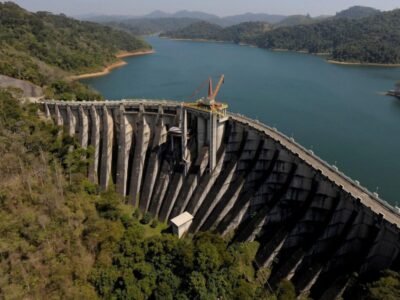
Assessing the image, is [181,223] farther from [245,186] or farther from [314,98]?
[314,98]

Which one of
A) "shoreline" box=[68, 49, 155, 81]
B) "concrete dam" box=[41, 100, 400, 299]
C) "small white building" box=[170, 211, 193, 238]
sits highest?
"shoreline" box=[68, 49, 155, 81]

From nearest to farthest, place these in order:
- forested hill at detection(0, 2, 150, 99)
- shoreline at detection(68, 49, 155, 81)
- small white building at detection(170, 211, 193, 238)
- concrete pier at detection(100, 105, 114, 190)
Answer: small white building at detection(170, 211, 193, 238)
concrete pier at detection(100, 105, 114, 190)
forested hill at detection(0, 2, 150, 99)
shoreline at detection(68, 49, 155, 81)

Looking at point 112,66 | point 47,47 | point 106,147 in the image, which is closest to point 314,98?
point 106,147

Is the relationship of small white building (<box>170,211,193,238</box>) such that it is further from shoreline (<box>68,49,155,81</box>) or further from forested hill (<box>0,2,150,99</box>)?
shoreline (<box>68,49,155,81</box>)

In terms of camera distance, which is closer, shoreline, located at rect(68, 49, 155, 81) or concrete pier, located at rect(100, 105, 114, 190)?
concrete pier, located at rect(100, 105, 114, 190)

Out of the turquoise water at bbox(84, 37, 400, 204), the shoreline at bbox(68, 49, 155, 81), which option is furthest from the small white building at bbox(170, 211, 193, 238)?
the shoreline at bbox(68, 49, 155, 81)

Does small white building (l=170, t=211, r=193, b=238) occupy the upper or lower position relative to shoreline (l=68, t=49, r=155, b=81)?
lower

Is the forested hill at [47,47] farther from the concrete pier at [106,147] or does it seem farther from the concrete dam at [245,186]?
the concrete dam at [245,186]

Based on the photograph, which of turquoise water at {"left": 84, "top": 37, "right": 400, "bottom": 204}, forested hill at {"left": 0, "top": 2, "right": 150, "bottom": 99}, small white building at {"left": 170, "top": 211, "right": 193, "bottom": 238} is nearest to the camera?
small white building at {"left": 170, "top": 211, "right": 193, "bottom": 238}
